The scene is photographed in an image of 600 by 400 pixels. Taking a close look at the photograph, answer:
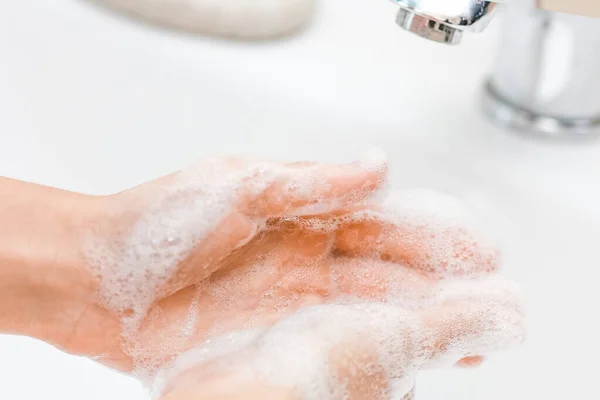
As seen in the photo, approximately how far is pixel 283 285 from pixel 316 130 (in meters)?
0.21

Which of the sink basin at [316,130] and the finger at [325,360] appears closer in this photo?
the finger at [325,360]

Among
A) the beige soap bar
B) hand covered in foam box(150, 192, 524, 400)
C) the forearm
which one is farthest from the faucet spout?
the forearm

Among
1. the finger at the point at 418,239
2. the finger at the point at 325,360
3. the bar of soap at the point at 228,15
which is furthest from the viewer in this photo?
Result: the bar of soap at the point at 228,15

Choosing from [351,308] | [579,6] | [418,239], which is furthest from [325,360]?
[579,6]

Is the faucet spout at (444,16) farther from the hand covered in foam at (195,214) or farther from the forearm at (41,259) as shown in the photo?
the forearm at (41,259)

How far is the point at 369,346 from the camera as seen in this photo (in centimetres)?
44

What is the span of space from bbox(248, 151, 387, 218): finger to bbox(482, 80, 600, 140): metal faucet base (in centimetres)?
20

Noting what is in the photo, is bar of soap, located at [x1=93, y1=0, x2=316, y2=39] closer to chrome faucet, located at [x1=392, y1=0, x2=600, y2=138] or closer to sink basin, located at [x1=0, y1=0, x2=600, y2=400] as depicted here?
sink basin, located at [x1=0, y1=0, x2=600, y2=400]

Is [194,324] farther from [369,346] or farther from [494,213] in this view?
[494,213]

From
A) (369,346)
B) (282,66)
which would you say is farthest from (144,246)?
(282,66)

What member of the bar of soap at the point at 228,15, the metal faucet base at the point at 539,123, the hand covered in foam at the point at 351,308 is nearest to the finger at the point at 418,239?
the hand covered in foam at the point at 351,308

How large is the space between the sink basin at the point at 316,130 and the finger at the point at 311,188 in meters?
0.17

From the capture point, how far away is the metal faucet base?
612 mm

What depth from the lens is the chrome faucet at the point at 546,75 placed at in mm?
571
